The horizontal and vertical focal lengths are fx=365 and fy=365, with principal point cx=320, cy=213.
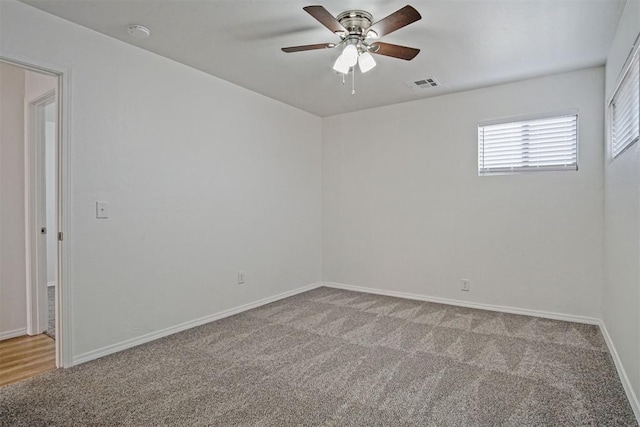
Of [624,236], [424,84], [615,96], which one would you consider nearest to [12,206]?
[424,84]

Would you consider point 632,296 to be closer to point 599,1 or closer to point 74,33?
point 599,1

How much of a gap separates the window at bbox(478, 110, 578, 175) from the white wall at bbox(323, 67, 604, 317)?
0.29 feet

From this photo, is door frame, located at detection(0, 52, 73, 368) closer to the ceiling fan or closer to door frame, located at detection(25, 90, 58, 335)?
door frame, located at detection(25, 90, 58, 335)

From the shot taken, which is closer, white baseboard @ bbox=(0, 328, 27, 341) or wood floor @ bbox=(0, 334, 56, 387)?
wood floor @ bbox=(0, 334, 56, 387)

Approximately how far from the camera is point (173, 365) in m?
2.68

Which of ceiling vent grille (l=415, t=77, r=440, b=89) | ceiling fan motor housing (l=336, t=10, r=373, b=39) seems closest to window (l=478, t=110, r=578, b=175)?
ceiling vent grille (l=415, t=77, r=440, b=89)

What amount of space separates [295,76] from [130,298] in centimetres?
256

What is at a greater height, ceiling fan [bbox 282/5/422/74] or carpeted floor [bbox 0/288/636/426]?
ceiling fan [bbox 282/5/422/74]

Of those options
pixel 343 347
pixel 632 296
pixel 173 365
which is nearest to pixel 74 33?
pixel 173 365

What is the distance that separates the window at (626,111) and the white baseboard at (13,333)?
197 inches

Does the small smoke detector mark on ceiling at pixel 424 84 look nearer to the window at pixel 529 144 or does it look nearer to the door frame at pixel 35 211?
the window at pixel 529 144

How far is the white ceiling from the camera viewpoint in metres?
2.41

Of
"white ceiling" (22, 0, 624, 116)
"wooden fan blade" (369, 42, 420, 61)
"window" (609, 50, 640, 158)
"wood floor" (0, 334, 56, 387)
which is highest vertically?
"white ceiling" (22, 0, 624, 116)

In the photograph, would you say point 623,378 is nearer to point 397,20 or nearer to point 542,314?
point 542,314
